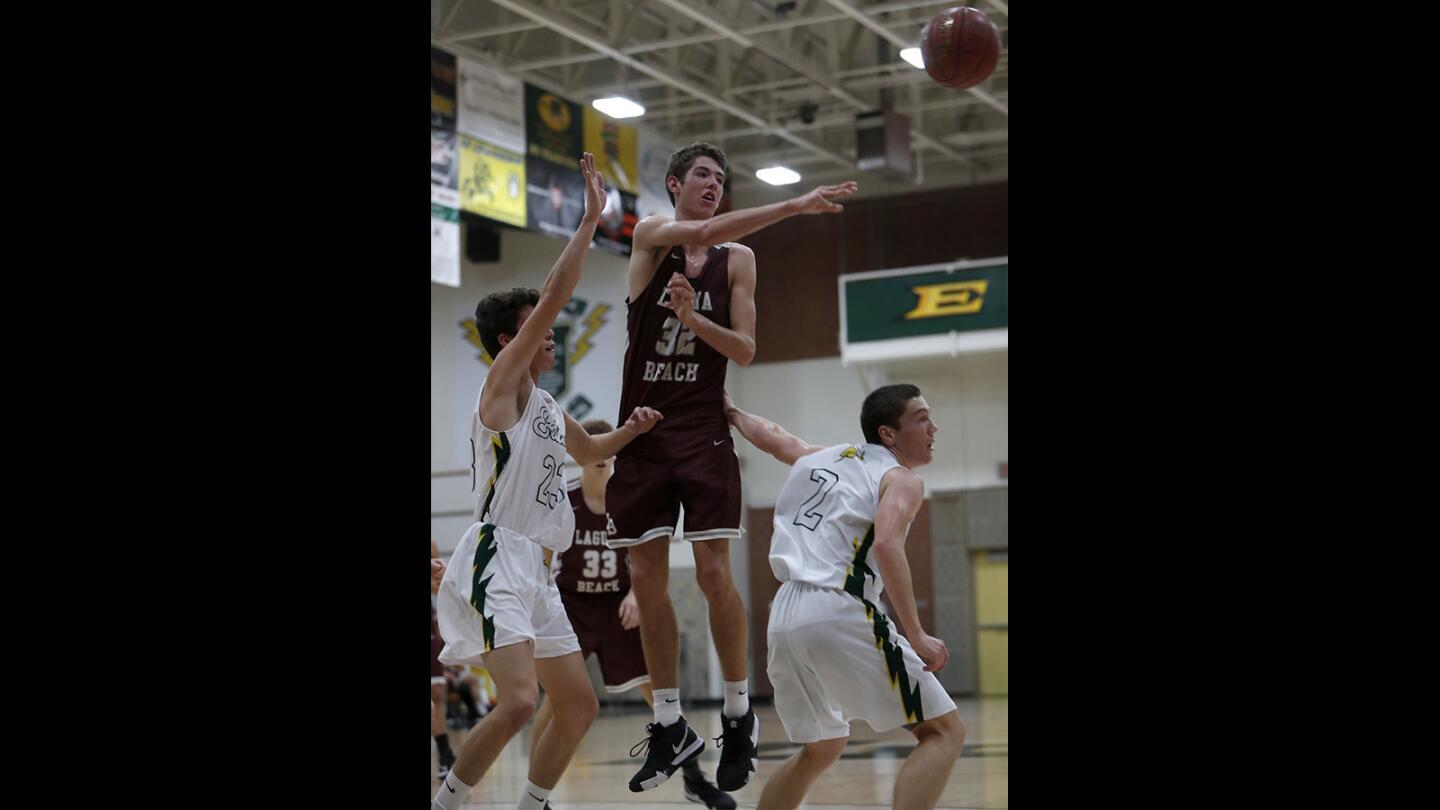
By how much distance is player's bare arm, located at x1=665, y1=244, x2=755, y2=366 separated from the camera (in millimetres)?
5539

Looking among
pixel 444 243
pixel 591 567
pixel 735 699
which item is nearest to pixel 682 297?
pixel 735 699

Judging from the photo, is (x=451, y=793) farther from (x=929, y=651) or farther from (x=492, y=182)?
(x=492, y=182)

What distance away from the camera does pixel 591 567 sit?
26.0 ft

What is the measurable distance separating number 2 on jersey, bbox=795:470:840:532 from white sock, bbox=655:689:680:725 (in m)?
1.21

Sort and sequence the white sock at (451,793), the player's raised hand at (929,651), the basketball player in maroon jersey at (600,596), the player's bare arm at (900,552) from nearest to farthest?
the player's bare arm at (900,552)
the player's raised hand at (929,651)
the white sock at (451,793)
the basketball player in maroon jersey at (600,596)

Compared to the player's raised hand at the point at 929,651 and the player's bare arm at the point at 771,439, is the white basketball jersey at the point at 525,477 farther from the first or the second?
the player's raised hand at the point at 929,651

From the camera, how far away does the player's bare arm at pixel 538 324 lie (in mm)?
5148

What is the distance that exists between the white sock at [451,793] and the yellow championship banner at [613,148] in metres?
11.3

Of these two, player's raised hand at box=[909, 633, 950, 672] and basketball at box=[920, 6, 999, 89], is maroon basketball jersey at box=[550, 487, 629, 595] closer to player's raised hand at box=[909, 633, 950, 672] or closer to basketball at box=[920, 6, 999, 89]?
basketball at box=[920, 6, 999, 89]

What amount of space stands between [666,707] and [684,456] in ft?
3.29

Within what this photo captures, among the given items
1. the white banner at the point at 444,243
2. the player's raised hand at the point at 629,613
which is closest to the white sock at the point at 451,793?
the player's raised hand at the point at 629,613
